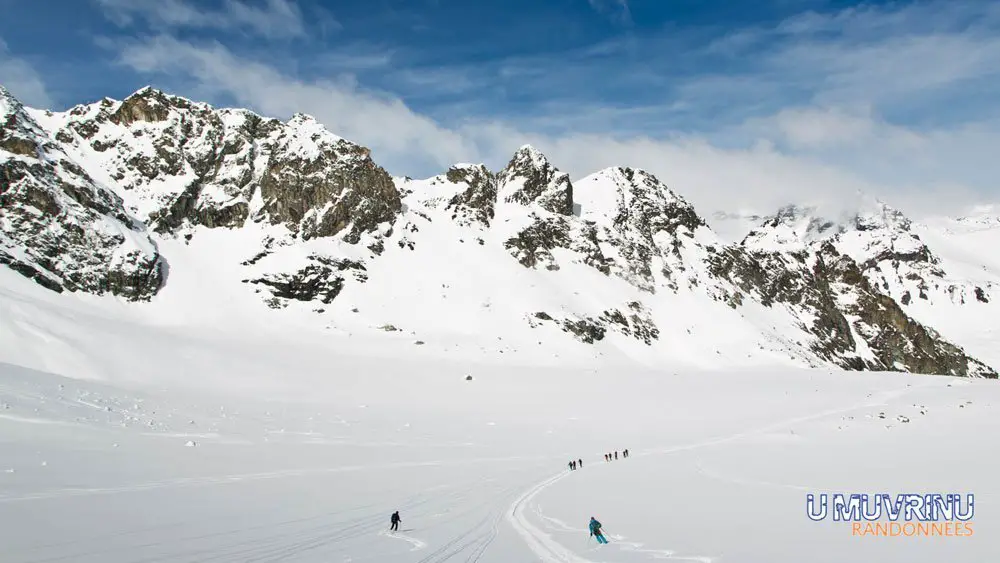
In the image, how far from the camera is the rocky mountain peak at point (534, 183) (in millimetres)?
110750

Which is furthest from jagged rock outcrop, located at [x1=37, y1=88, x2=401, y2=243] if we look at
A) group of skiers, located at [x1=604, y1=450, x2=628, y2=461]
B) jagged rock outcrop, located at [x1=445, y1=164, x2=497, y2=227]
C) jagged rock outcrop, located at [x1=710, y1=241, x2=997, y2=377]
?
jagged rock outcrop, located at [x1=710, y1=241, x2=997, y2=377]

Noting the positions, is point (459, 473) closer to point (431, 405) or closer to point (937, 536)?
point (937, 536)

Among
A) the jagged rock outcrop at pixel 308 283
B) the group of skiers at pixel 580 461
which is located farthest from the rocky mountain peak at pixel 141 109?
the group of skiers at pixel 580 461

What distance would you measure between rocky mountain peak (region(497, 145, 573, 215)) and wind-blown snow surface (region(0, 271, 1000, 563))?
50884 mm

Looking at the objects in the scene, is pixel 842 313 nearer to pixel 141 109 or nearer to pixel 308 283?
pixel 308 283

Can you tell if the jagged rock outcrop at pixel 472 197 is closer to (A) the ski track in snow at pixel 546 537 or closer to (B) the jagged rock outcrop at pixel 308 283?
(B) the jagged rock outcrop at pixel 308 283

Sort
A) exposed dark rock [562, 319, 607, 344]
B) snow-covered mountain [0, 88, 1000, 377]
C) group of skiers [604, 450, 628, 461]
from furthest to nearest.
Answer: exposed dark rock [562, 319, 607, 344], snow-covered mountain [0, 88, 1000, 377], group of skiers [604, 450, 628, 461]

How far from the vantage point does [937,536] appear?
12.5 metres

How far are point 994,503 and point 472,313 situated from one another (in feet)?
224

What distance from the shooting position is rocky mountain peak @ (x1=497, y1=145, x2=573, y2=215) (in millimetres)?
110750

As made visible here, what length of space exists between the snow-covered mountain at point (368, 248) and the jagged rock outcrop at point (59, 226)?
200mm
